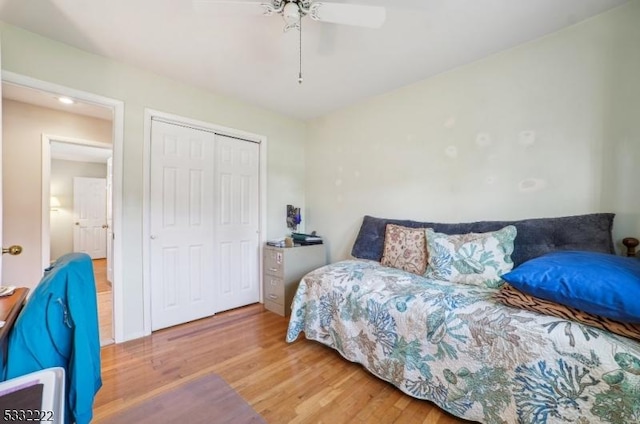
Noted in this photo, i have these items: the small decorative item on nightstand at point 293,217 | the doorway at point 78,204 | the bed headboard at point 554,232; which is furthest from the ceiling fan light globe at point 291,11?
the doorway at point 78,204

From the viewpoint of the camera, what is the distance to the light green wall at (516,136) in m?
1.66

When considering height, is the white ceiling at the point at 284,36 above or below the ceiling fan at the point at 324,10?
above

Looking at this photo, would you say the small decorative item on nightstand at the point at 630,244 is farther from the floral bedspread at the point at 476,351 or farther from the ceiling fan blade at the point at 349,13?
the ceiling fan blade at the point at 349,13

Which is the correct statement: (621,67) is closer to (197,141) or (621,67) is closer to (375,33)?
(375,33)

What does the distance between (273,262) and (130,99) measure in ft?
6.75

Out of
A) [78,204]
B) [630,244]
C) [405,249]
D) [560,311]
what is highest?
[78,204]

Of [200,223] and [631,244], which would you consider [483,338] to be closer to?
[631,244]

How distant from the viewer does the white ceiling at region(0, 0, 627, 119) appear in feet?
5.36

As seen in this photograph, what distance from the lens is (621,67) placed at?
1646 mm

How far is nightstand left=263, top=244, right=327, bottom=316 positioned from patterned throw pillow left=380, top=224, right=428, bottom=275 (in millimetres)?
943

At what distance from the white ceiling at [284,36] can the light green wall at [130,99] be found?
99 mm

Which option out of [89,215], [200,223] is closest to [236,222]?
[200,223]

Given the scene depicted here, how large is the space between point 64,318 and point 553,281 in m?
1.99

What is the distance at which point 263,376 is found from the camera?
1.80 meters
